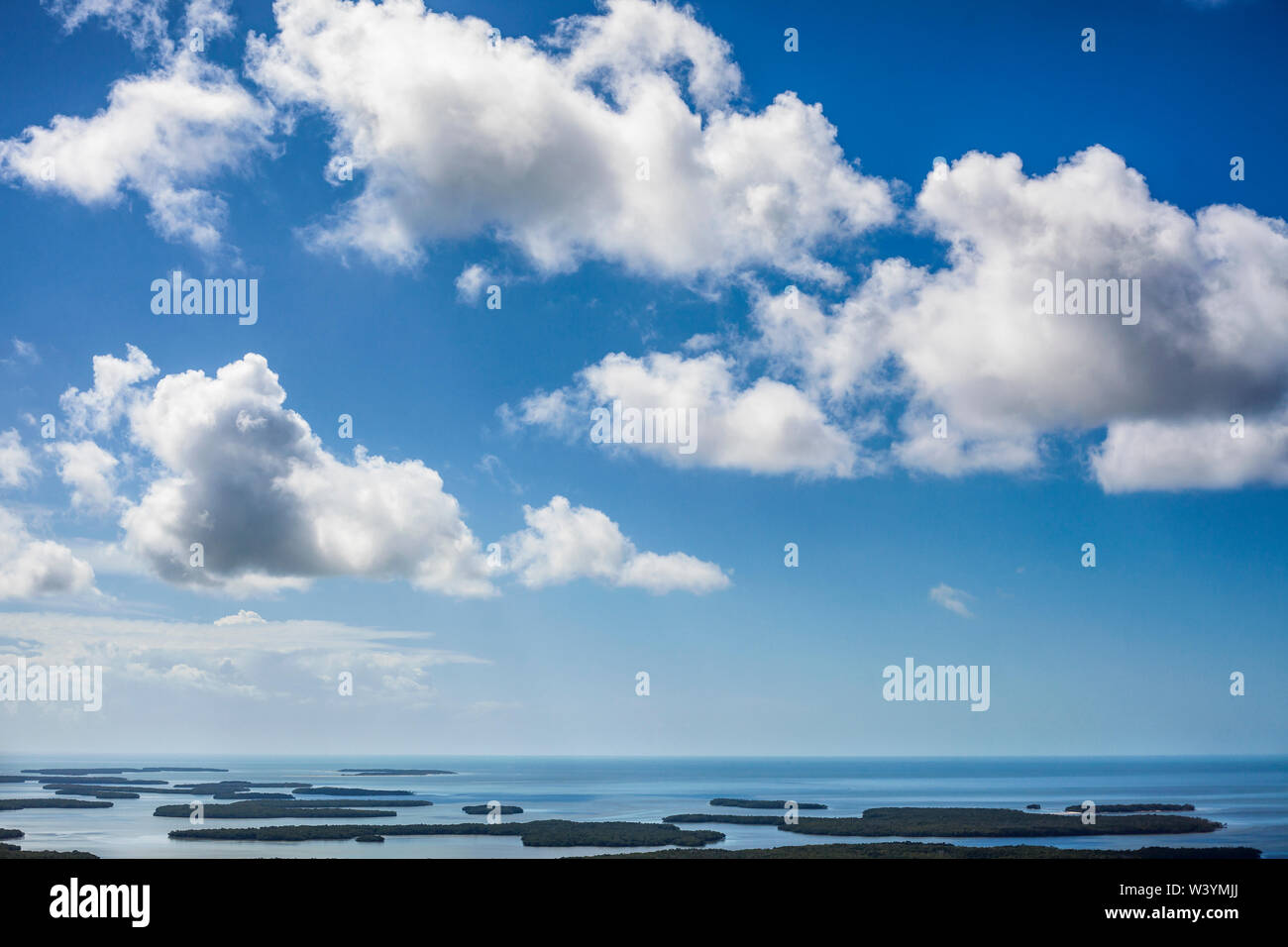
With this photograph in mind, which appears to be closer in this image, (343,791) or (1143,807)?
(1143,807)

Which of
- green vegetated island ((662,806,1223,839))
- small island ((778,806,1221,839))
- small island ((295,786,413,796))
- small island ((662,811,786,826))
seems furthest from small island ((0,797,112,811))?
small island ((778,806,1221,839))

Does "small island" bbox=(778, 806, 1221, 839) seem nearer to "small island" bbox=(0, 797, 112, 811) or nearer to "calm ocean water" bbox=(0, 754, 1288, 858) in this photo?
"calm ocean water" bbox=(0, 754, 1288, 858)

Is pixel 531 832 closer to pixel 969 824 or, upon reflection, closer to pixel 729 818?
pixel 729 818

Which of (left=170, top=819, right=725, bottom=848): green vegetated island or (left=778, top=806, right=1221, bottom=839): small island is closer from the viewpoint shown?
(left=170, top=819, right=725, bottom=848): green vegetated island

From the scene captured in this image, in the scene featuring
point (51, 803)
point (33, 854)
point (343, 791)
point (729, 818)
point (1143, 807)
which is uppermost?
point (33, 854)

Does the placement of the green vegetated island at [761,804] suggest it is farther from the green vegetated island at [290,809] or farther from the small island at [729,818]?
the green vegetated island at [290,809]

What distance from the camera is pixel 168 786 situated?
9981 cm

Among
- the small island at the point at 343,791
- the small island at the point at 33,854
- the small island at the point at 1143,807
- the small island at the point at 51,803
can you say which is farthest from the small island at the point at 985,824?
the small island at the point at 51,803

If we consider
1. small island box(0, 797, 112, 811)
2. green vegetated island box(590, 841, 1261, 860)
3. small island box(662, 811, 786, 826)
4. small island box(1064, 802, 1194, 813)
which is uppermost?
green vegetated island box(590, 841, 1261, 860)

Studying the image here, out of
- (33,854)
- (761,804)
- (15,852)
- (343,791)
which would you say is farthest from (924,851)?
(343,791)
